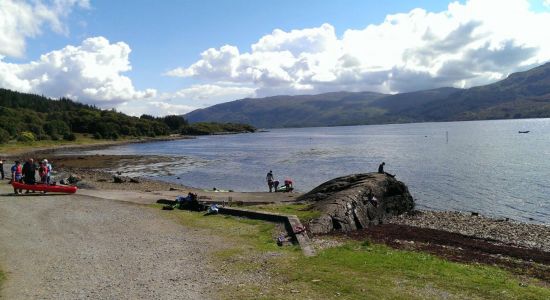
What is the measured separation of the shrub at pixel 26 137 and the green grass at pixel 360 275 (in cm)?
15616

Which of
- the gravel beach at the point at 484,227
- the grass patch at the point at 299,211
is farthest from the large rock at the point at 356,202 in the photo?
the gravel beach at the point at 484,227

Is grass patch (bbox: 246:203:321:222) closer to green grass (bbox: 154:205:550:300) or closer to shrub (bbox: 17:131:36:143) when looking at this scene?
green grass (bbox: 154:205:550:300)

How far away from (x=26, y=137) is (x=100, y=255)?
158m

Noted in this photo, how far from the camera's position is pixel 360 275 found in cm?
1589

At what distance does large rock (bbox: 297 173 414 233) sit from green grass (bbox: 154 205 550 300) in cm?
551

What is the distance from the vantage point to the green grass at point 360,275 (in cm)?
1421

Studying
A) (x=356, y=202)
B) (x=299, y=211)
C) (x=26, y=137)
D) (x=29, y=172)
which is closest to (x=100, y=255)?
(x=299, y=211)

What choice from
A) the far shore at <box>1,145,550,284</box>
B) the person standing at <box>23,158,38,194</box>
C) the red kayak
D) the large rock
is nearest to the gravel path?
the far shore at <box>1,145,550,284</box>

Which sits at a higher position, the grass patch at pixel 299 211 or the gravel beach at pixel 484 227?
the grass patch at pixel 299 211

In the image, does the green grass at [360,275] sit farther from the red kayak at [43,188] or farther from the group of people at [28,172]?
the group of people at [28,172]

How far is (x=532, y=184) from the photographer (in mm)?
55969

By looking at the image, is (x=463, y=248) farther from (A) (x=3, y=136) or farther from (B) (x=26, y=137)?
(B) (x=26, y=137)

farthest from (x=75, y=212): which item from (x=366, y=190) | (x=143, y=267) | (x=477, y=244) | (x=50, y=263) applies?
(x=477, y=244)

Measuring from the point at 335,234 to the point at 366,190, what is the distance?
1007 centimetres
